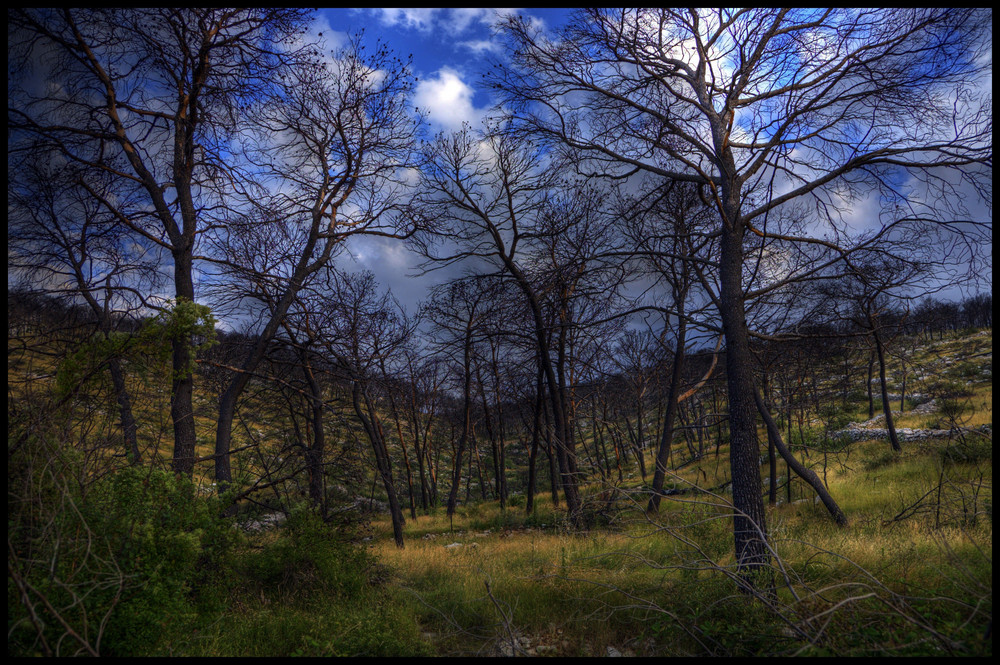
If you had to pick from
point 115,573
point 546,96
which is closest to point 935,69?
point 546,96

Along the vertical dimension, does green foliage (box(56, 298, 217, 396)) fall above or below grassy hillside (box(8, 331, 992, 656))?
above

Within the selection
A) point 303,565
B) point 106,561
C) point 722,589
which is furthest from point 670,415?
point 106,561

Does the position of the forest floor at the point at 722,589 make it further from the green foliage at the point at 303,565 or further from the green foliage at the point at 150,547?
Result: the green foliage at the point at 150,547

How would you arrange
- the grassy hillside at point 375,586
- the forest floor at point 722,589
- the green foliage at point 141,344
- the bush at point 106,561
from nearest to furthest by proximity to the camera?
the bush at point 106,561
the grassy hillside at point 375,586
the forest floor at point 722,589
the green foliage at point 141,344

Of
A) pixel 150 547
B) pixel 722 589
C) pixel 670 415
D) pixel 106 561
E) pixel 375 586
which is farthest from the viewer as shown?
pixel 670 415

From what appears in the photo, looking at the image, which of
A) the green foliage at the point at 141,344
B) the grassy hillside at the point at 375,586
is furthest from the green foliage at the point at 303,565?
the green foliage at the point at 141,344

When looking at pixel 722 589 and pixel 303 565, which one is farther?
pixel 303 565

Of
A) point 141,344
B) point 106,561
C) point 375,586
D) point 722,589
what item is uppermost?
point 141,344

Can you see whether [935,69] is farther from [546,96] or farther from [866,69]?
[546,96]

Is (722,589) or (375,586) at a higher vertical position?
(722,589)

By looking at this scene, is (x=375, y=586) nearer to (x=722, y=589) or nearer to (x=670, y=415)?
(x=722, y=589)

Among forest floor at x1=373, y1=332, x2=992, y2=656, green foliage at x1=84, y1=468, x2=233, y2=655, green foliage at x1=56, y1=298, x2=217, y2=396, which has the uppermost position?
green foliage at x1=56, y1=298, x2=217, y2=396

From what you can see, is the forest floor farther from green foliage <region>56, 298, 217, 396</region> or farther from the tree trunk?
green foliage <region>56, 298, 217, 396</region>

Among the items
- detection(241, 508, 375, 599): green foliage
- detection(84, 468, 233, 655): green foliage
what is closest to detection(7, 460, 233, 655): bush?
detection(84, 468, 233, 655): green foliage
